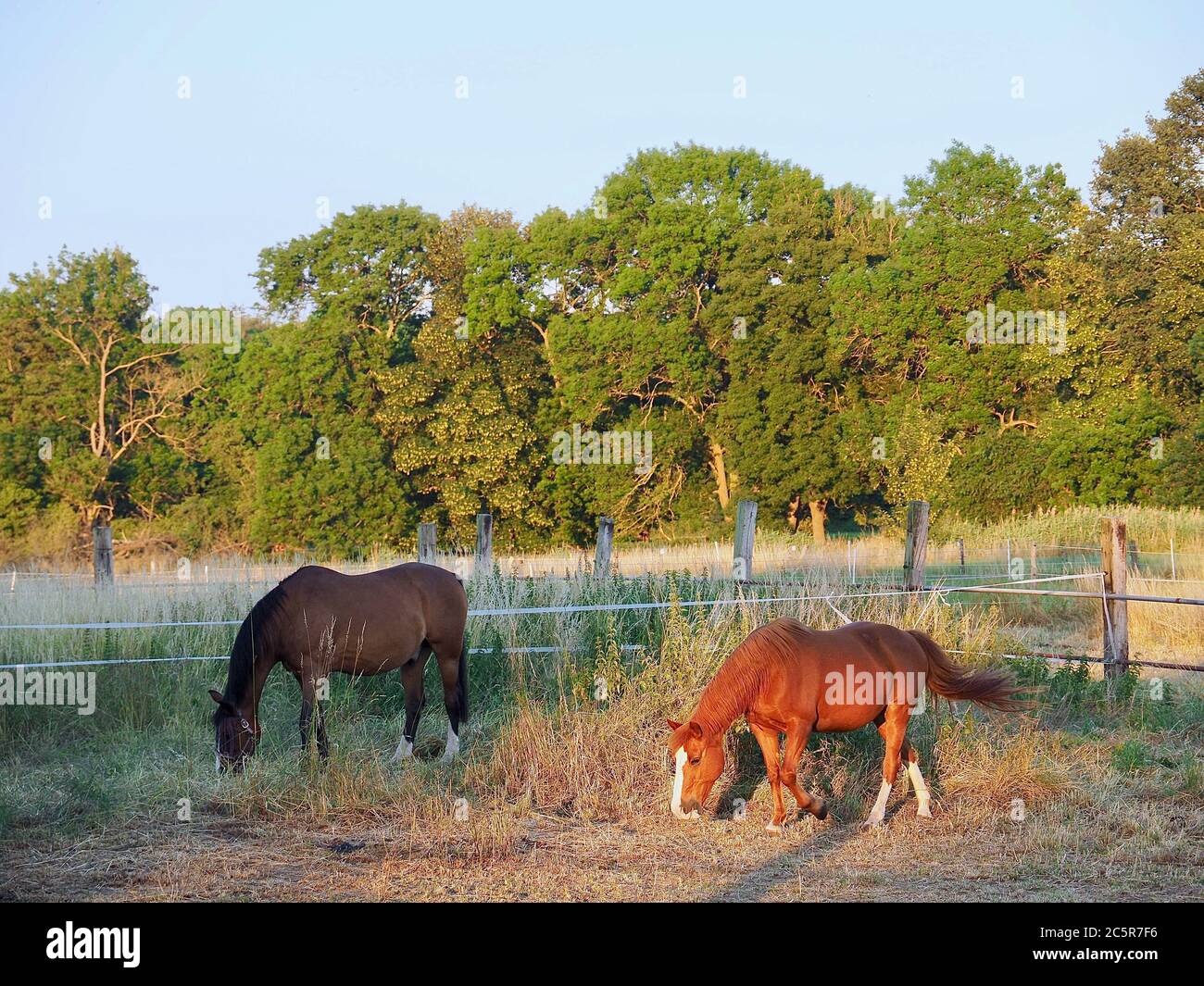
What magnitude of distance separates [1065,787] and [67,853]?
5085 millimetres

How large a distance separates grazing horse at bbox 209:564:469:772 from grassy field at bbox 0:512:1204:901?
0.24 metres

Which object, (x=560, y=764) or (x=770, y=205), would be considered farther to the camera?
(x=770, y=205)

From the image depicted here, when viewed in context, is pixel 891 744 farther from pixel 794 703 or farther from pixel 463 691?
pixel 463 691

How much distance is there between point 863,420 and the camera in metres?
33.1

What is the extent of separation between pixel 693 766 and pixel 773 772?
1.34ft

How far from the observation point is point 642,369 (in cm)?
3378

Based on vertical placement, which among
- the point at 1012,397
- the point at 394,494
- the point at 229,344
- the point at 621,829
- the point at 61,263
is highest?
the point at 61,263

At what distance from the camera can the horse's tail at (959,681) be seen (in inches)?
242

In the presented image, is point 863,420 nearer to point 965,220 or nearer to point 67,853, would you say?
point 965,220

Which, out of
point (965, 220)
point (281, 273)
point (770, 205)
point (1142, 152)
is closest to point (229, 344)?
point (281, 273)

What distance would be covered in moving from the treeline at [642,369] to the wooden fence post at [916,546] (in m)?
22.2

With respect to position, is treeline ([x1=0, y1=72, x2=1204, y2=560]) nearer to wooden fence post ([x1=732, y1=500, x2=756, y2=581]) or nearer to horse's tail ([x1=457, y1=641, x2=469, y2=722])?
wooden fence post ([x1=732, y1=500, x2=756, y2=581])

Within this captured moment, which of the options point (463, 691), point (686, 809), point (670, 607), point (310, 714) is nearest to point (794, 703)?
point (686, 809)

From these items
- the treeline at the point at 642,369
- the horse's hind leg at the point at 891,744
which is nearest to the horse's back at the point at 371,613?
the horse's hind leg at the point at 891,744
